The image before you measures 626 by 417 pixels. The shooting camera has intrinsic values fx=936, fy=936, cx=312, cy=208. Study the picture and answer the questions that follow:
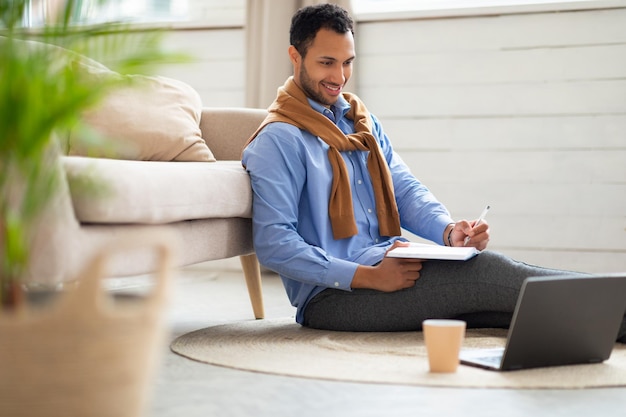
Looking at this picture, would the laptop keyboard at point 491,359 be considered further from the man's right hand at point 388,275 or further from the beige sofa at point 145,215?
the beige sofa at point 145,215

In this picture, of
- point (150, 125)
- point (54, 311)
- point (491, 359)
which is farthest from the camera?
point (150, 125)

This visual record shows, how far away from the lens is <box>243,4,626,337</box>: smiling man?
2.25m

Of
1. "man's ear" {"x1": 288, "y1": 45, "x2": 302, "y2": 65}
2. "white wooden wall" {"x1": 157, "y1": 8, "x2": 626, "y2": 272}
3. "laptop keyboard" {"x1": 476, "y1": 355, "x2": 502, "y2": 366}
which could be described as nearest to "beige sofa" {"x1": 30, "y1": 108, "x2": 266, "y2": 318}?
"man's ear" {"x1": 288, "y1": 45, "x2": 302, "y2": 65}

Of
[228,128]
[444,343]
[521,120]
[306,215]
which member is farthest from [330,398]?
[521,120]

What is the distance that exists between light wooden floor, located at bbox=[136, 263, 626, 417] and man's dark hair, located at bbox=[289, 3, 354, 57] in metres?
0.95

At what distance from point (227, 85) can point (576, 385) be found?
2645mm

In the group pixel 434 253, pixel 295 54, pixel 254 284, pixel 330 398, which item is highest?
pixel 295 54

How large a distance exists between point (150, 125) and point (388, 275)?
→ 2.91 ft

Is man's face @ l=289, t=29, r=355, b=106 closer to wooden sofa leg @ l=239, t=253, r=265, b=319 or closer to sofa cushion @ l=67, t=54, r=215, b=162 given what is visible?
sofa cushion @ l=67, t=54, r=215, b=162

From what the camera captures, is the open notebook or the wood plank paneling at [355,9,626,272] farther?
the wood plank paneling at [355,9,626,272]

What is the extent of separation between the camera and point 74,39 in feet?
4.36

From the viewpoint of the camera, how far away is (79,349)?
3.89 ft

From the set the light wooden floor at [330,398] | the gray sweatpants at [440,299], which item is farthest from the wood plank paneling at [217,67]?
the light wooden floor at [330,398]

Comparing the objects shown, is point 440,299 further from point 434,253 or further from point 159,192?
point 159,192
